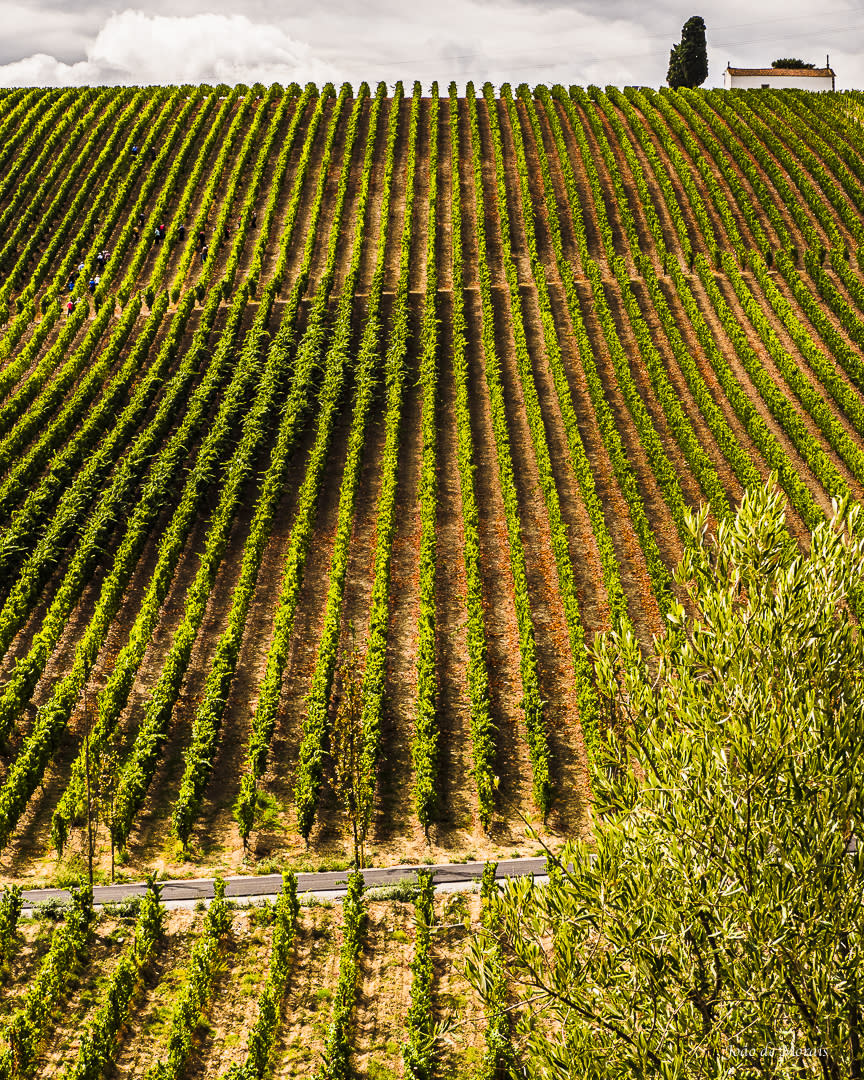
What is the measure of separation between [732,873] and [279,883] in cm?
1542

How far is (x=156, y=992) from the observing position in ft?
67.6

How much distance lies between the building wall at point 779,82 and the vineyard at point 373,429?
12.5 meters

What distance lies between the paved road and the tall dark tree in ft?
306

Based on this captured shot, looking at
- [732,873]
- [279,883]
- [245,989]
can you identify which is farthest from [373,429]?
[732,873]

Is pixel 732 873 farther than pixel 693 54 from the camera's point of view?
No

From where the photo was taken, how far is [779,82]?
89688 mm

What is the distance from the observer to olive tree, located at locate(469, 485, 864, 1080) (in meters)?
11.1

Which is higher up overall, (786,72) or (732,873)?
(786,72)

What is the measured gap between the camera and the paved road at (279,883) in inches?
916

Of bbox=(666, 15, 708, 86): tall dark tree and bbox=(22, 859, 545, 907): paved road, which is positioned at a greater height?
bbox=(666, 15, 708, 86): tall dark tree

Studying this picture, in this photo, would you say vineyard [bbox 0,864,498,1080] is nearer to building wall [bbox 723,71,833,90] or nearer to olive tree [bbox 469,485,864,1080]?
olive tree [bbox 469,485,864,1080]

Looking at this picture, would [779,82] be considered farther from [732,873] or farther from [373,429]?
[732,873]

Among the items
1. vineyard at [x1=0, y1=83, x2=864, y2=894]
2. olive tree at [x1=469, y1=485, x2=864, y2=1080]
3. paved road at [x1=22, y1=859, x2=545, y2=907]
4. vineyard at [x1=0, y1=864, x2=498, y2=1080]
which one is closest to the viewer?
olive tree at [x1=469, y1=485, x2=864, y2=1080]

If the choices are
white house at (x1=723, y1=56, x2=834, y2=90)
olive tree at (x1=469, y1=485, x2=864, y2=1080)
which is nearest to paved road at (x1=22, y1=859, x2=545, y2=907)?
olive tree at (x1=469, y1=485, x2=864, y2=1080)
